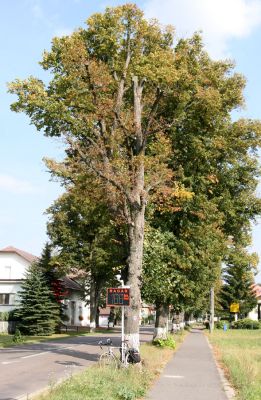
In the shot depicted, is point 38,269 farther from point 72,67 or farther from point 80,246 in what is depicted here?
point 72,67

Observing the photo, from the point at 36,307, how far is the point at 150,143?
21.4 m

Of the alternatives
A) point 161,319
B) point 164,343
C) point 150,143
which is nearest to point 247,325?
point 161,319

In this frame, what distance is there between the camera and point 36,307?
41.7 meters

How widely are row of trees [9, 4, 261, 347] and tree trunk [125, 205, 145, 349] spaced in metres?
0.04

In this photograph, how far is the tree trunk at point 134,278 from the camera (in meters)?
18.6

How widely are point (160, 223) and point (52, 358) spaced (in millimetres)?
8383

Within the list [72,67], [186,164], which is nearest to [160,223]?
[186,164]

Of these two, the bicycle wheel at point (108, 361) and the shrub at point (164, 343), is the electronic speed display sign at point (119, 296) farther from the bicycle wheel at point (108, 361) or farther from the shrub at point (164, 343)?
the shrub at point (164, 343)

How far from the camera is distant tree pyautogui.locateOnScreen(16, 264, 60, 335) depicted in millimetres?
41469

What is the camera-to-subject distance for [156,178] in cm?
1977

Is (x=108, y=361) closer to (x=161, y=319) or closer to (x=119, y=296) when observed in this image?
(x=119, y=296)

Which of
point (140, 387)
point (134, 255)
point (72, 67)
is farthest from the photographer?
point (72, 67)

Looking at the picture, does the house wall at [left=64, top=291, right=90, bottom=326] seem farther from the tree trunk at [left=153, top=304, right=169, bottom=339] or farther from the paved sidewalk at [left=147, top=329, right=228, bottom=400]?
the paved sidewalk at [left=147, top=329, right=228, bottom=400]

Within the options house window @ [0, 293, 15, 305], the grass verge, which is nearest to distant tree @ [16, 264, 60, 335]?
house window @ [0, 293, 15, 305]
